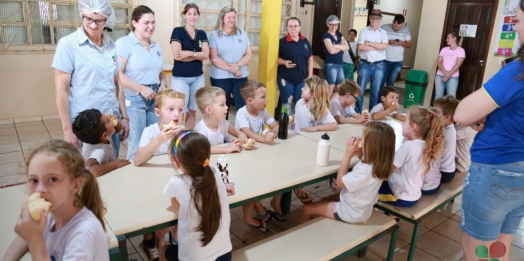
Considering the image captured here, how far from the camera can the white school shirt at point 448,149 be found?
267 cm

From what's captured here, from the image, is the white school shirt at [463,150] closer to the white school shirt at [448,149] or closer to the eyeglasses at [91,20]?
the white school shirt at [448,149]

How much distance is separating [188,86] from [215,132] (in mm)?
1269

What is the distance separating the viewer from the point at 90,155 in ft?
6.78

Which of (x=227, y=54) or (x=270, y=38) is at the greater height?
(x=270, y=38)

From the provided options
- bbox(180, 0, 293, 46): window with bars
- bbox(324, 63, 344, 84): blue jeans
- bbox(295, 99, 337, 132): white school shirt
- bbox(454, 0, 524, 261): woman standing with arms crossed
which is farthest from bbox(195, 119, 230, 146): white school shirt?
bbox(180, 0, 293, 46): window with bars

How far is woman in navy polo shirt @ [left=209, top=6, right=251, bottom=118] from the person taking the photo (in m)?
3.90

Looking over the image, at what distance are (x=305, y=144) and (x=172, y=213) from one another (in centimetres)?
129

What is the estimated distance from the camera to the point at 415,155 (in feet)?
7.58

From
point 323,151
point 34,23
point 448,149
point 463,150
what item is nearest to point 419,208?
point 448,149

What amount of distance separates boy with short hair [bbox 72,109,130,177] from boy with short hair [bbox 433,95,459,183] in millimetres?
2167

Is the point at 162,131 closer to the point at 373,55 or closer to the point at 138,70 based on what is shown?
the point at 138,70

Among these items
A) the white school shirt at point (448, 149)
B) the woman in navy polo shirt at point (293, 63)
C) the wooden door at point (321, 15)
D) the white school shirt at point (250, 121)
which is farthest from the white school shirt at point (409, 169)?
the wooden door at point (321, 15)

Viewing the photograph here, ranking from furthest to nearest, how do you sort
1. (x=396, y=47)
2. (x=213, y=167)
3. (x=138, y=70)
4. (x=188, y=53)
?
(x=396, y=47)
(x=188, y=53)
(x=138, y=70)
(x=213, y=167)

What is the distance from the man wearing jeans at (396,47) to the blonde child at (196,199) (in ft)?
17.1
